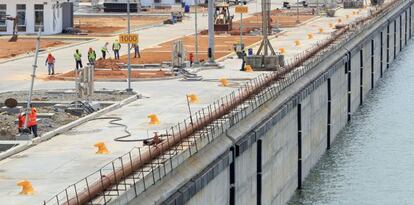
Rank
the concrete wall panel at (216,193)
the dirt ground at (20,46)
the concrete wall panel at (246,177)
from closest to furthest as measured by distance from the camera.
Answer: the concrete wall panel at (216,193) → the concrete wall panel at (246,177) → the dirt ground at (20,46)

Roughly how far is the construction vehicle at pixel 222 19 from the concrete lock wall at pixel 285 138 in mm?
24776

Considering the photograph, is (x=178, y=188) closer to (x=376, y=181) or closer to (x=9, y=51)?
(x=376, y=181)

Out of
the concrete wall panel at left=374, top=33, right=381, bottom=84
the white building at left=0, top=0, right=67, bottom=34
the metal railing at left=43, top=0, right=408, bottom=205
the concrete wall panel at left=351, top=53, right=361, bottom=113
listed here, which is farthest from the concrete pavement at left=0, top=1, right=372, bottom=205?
the white building at left=0, top=0, right=67, bottom=34

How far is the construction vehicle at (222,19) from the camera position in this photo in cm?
12625

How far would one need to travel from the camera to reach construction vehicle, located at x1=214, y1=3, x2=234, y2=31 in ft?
414

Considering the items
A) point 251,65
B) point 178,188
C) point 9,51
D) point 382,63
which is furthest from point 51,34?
point 178,188

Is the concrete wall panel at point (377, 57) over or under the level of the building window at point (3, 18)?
under

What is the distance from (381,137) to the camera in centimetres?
7794

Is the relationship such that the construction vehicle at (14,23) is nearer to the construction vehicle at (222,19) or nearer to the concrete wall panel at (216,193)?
the construction vehicle at (222,19)

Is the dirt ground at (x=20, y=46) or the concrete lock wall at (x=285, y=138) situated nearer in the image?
the concrete lock wall at (x=285, y=138)

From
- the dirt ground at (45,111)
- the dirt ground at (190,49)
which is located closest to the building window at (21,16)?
the dirt ground at (190,49)

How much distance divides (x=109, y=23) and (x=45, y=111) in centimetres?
8040

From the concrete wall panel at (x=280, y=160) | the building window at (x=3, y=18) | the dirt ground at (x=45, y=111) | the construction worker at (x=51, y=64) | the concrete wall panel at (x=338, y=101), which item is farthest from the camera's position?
the building window at (x=3, y=18)

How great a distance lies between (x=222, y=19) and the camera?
129 m
